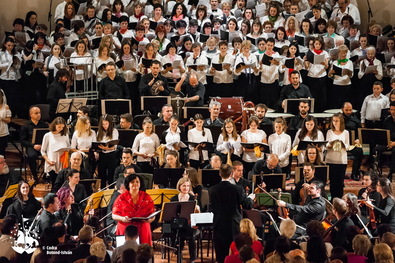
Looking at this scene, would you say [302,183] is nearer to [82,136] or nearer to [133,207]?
[133,207]

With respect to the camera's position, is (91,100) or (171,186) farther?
(91,100)

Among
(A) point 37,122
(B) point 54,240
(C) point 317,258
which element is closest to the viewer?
(C) point 317,258

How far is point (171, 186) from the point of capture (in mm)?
11672

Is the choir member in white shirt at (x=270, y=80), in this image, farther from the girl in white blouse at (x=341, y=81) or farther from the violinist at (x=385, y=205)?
the violinist at (x=385, y=205)

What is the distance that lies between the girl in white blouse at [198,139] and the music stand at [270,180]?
5.25 feet

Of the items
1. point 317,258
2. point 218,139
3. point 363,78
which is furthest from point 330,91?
point 317,258

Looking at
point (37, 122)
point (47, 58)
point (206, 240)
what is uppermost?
point (47, 58)

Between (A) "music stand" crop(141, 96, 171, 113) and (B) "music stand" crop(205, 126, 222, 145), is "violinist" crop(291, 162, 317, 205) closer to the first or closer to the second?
(B) "music stand" crop(205, 126, 222, 145)

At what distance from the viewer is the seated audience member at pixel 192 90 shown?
1484 centimetres

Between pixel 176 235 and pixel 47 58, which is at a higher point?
pixel 47 58

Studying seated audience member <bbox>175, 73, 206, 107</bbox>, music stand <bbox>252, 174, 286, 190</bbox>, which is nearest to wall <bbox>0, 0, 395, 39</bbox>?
seated audience member <bbox>175, 73, 206, 107</bbox>

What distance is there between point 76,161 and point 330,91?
5.92 meters

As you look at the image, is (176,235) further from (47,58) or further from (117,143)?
(47,58)

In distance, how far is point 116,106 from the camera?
14.4 m
